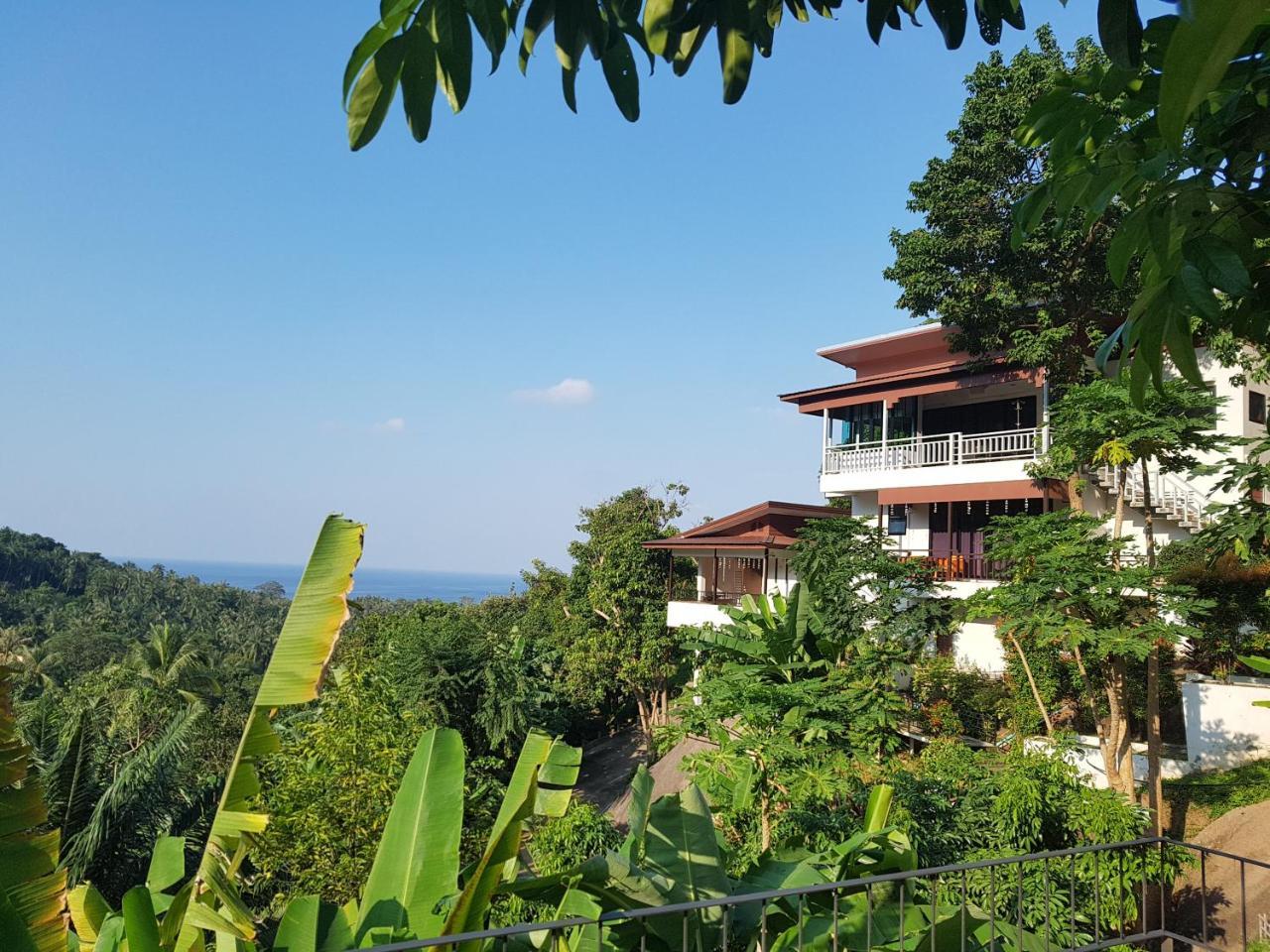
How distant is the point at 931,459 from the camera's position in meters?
18.2

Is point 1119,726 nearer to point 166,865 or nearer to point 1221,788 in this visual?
point 1221,788

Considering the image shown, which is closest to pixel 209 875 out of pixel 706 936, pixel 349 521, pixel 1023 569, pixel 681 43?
pixel 349 521

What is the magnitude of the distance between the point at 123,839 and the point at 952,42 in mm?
14069

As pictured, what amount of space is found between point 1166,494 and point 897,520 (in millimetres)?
5972

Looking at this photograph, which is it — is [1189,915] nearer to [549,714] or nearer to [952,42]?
[952,42]

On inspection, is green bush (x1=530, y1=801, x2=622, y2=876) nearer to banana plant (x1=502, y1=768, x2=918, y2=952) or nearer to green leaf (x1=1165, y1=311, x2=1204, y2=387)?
banana plant (x1=502, y1=768, x2=918, y2=952)

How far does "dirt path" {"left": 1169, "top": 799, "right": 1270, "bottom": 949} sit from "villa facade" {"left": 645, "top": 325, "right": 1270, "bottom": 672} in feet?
17.3

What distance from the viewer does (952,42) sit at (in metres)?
1.54

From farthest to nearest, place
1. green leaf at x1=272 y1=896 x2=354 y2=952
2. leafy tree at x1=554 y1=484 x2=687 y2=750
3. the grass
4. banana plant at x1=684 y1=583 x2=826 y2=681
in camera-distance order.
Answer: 1. leafy tree at x1=554 y1=484 x2=687 y2=750
2. the grass
3. banana plant at x1=684 y1=583 x2=826 y2=681
4. green leaf at x1=272 y1=896 x2=354 y2=952

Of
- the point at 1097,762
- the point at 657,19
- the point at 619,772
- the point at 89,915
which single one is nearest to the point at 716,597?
the point at 619,772

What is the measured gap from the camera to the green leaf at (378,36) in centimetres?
110

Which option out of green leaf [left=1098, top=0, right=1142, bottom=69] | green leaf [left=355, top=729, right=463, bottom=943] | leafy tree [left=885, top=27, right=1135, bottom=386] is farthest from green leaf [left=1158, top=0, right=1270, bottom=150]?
leafy tree [left=885, top=27, right=1135, bottom=386]

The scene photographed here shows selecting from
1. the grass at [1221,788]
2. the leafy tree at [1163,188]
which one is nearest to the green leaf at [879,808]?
the leafy tree at [1163,188]

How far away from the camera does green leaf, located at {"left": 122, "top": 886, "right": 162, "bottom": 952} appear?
272 cm
